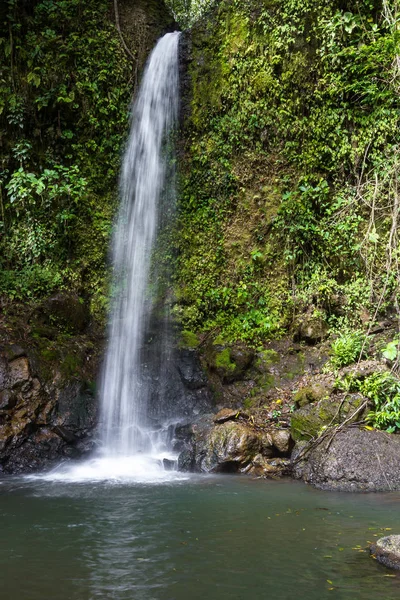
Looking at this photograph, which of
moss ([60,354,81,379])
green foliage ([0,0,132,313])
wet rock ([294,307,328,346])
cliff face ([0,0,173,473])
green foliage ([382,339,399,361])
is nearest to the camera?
green foliage ([382,339,399,361])

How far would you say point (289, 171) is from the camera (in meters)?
9.86

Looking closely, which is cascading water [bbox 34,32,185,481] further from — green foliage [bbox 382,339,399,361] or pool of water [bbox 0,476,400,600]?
green foliage [bbox 382,339,399,361]

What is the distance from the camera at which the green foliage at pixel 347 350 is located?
7.80 metres

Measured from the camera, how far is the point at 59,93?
10.4m

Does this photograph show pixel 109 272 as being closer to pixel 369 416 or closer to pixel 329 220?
pixel 329 220

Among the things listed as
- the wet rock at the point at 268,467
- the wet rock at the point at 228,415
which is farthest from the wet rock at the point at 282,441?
the wet rock at the point at 228,415

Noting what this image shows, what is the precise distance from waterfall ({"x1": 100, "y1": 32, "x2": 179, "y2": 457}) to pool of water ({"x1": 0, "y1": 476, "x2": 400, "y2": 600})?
103 inches

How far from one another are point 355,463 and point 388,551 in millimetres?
2501

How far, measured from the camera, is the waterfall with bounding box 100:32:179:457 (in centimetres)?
875

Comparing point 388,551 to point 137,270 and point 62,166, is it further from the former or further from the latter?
point 62,166

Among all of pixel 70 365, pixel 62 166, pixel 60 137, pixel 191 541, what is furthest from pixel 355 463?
pixel 60 137

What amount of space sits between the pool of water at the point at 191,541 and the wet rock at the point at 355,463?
0.92ft

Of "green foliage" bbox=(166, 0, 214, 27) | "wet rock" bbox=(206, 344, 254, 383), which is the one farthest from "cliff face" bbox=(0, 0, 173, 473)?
"green foliage" bbox=(166, 0, 214, 27)

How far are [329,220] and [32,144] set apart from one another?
6165 millimetres
